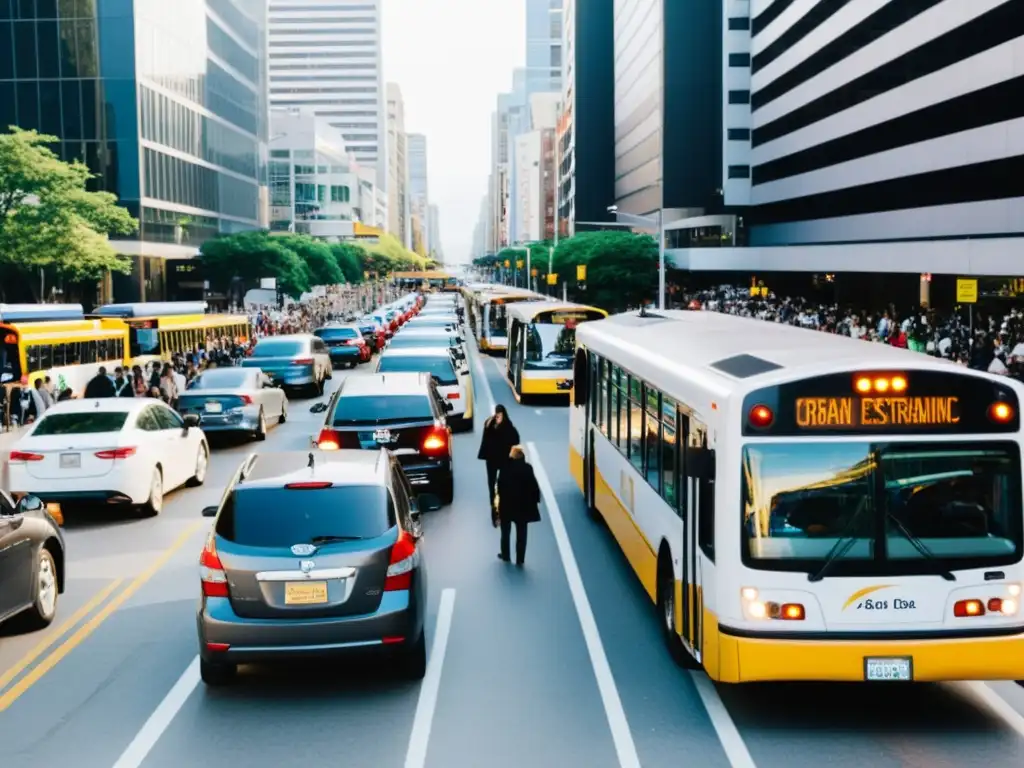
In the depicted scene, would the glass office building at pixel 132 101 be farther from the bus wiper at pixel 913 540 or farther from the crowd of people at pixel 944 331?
the bus wiper at pixel 913 540

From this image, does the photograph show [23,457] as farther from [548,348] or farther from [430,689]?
[548,348]

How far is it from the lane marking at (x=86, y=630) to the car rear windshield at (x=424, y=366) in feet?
35.7

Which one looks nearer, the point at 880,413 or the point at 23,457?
the point at 880,413

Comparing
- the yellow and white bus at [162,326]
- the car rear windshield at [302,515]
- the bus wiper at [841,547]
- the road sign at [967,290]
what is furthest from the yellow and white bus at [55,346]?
the bus wiper at [841,547]

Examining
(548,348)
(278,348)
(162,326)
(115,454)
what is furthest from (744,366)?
(162,326)

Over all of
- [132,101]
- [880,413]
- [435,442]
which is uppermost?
[132,101]

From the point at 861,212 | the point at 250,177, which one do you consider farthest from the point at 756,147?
the point at 250,177

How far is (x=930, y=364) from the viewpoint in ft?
27.5

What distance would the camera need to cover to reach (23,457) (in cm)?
1642

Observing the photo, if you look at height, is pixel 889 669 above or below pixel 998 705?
above

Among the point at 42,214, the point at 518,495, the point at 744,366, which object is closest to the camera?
the point at 744,366

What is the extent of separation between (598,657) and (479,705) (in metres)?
1.57

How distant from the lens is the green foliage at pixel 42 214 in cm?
5503

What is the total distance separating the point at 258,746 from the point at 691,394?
3.87 m
